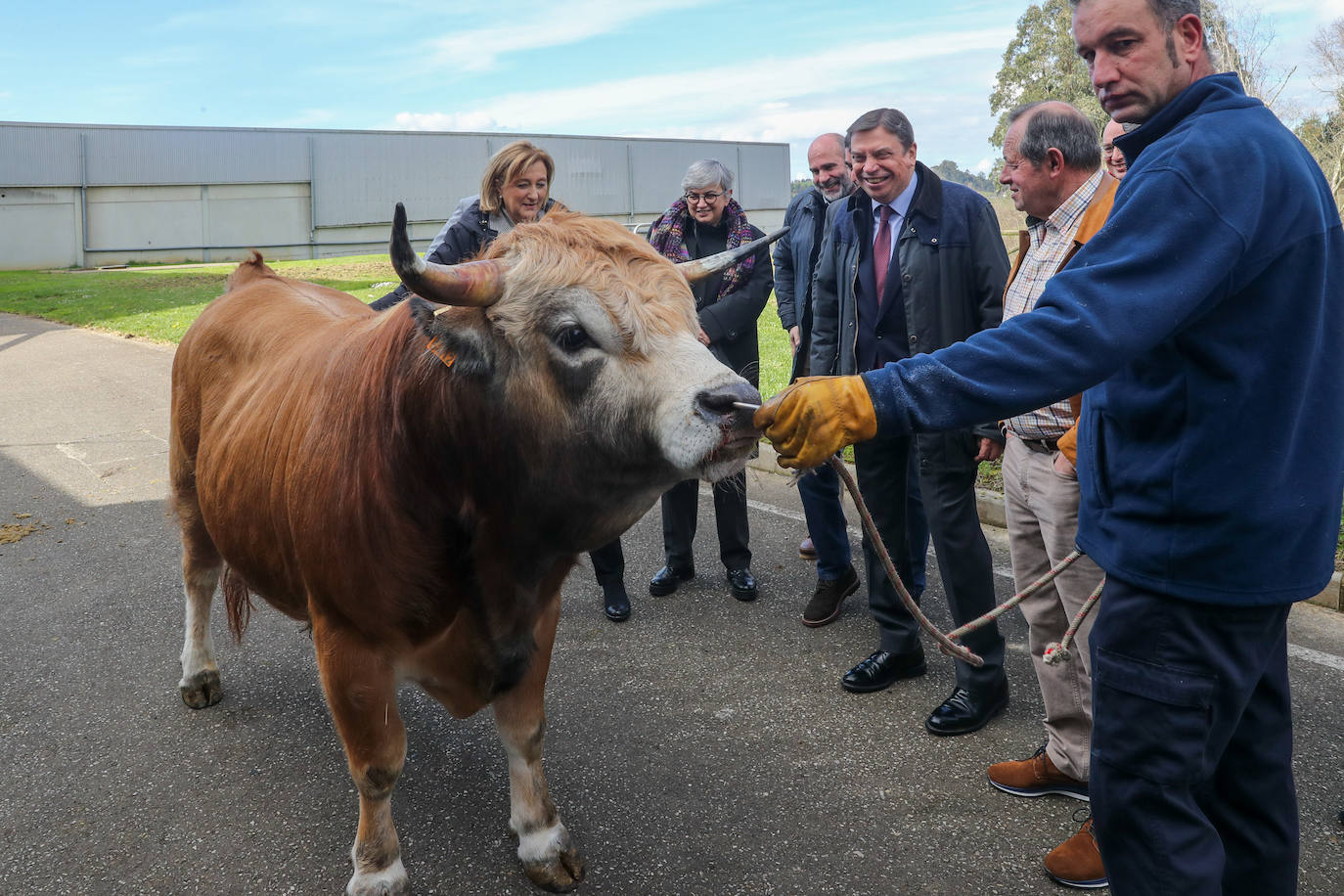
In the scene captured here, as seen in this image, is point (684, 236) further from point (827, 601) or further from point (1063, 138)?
point (1063, 138)

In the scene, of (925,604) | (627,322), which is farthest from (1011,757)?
(627,322)

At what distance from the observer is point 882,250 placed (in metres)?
4.27

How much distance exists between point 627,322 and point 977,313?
7.30 feet

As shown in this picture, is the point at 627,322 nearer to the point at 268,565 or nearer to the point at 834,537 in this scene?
the point at 268,565

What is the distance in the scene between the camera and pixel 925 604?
5.03m

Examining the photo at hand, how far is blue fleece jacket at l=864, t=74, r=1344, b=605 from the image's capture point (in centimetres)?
184

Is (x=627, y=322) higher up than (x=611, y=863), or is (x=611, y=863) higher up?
(x=627, y=322)

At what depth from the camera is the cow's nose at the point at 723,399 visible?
Answer: 2.14 metres

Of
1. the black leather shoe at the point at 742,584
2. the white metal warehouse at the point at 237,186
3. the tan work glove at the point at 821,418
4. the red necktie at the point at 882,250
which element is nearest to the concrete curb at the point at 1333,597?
the red necktie at the point at 882,250

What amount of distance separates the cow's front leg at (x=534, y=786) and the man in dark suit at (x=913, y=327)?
154 centimetres

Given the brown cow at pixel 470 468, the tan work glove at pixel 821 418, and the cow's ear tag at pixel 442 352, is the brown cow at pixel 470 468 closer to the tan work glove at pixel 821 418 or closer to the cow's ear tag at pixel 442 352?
the cow's ear tag at pixel 442 352

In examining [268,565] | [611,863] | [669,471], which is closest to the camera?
[669,471]

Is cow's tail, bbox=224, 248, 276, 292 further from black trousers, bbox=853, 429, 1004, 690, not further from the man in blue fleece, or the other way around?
the man in blue fleece

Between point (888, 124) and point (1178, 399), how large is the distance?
2515 mm
